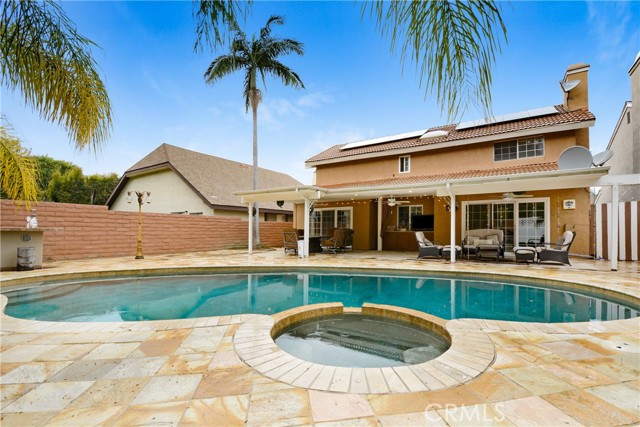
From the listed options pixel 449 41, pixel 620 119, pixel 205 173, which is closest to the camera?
pixel 449 41

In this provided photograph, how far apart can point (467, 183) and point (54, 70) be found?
9077 millimetres

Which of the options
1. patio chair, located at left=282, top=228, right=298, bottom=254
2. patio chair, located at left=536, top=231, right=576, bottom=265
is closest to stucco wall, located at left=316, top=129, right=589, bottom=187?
patio chair, located at left=536, top=231, right=576, bottom=265

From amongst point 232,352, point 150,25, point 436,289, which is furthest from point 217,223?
point 150,25

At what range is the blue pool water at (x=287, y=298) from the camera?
5035 mm

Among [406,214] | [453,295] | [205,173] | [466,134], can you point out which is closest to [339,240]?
[406,214]

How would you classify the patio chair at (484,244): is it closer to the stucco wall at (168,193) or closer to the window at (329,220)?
the window at (329,220)

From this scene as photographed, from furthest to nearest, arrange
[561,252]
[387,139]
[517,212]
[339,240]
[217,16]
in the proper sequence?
1. [387,139]
2. [339,240]
3. [517,212]
4. [561,252]
5. [217,16]

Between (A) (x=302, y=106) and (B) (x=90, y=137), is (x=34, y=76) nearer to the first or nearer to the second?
(B) (x=90, y=137)

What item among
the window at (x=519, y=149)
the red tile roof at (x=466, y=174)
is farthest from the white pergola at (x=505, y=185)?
the window at (x=519, y=149)

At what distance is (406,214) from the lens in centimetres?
1359

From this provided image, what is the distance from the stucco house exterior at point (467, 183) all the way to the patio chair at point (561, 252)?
1.52 meters

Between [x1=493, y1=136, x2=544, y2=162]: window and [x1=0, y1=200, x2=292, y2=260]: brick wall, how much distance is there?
492 inches

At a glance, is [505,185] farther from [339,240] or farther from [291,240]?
[291,240]

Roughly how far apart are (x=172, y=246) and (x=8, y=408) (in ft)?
38.6
